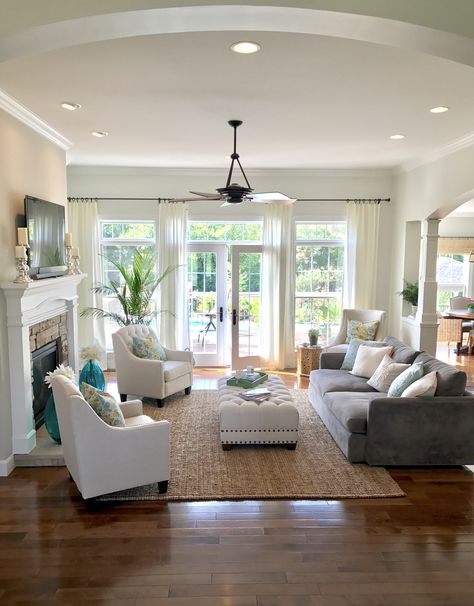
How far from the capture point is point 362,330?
628 centimetres

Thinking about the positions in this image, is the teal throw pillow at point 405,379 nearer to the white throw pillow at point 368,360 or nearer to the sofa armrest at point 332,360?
the white throw pillow at point 368,360

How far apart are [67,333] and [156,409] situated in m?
1.35

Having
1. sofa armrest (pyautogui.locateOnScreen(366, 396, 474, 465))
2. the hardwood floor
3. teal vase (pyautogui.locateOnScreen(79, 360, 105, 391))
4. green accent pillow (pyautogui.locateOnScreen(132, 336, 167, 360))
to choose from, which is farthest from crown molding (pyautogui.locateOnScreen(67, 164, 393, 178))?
the hardwood floor

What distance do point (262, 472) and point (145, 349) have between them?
2.40 metres

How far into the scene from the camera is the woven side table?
6.84 meters

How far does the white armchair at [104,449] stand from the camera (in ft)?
10.7

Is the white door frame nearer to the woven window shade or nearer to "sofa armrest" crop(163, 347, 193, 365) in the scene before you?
"sofa armrest" crop(163, 347, 193, 365)

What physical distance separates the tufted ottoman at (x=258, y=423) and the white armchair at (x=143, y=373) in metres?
1.37

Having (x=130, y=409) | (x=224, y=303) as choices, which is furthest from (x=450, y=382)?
(x=224, y=303)

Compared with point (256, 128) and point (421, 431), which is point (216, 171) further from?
point (421, 431)

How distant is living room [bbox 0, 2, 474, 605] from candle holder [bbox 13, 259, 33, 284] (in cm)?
12

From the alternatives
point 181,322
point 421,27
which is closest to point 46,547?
point 421,27

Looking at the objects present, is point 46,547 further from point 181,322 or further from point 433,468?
point 181,322

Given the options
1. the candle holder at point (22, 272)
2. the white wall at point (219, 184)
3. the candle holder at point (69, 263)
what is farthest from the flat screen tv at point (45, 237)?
the white wall at point (219, 184)
